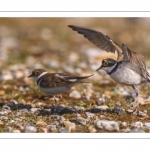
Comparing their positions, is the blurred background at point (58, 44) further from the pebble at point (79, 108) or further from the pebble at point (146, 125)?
the pebble at point (146, 125)

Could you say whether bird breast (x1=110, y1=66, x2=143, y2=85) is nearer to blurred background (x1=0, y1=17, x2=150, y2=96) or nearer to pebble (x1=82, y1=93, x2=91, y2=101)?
pebble (x1=82, y1=93, x2=91, y2=101)

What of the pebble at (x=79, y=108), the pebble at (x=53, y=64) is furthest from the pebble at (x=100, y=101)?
the pebble at (x=53, y=64)

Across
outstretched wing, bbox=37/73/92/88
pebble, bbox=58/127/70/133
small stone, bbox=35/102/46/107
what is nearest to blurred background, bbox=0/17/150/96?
small stone, bbox=35/102/46/107

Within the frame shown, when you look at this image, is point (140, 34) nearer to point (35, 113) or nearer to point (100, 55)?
point (100, 55)

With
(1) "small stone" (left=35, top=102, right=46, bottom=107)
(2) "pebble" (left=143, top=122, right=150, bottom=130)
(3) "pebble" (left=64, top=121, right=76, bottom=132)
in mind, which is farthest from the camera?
(1) "small stone" (left=35, top=102, right=46, bottom=107)

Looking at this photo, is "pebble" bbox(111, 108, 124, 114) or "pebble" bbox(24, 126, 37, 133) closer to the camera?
"pebble" bbox(24, 126, 37, 133)

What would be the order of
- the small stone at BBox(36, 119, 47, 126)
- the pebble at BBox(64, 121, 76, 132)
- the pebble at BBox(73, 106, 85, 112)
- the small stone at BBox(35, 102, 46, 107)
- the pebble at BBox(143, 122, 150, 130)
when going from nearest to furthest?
the pebble at BBox(64, 121, 76, 132), the pebble at BBox(143, 122, 150, 130), the small stone at BBox(36, 119, 47, 126), the pebble at BBox(73, 106, 85, 112), the small stone at BBox(35, 102, 46, 107)

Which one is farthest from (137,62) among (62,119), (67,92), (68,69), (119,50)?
(68,69)

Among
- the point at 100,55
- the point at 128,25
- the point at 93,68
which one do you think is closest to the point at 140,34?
the point at 128,25
